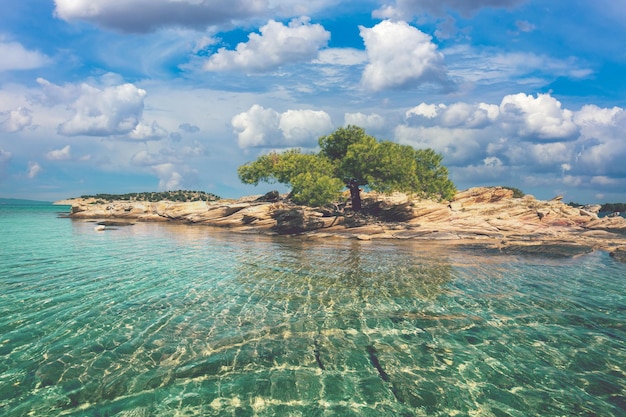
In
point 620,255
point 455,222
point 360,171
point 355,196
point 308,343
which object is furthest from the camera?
point 355,196

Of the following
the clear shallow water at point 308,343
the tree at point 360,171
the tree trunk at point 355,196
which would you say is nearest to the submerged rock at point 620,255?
the clear shallow water at point 308,343

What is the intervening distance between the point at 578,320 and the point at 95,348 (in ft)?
62.1

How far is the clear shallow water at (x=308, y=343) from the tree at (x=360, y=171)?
1244 inches

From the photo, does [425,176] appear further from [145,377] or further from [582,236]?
[145,377]

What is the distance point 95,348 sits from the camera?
11.6m

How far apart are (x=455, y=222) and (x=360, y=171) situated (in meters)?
17.1

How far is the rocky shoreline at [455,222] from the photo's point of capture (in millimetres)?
44562

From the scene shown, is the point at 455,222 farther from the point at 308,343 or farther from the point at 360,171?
the point at 308,343

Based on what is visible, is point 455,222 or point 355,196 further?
point 355,196

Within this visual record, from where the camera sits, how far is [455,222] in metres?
54.4

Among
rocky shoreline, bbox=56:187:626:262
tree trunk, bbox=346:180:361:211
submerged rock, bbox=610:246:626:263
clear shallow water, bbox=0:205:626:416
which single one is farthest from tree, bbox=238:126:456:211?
clear shallow water, bbox=0:205:626:416

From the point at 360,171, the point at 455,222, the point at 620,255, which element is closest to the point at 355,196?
the point at 360,171

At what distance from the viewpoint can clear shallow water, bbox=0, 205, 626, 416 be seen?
8.85m

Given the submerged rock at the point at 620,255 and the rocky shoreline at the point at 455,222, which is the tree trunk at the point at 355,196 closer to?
the rocky shoreline at the point at 455,222
